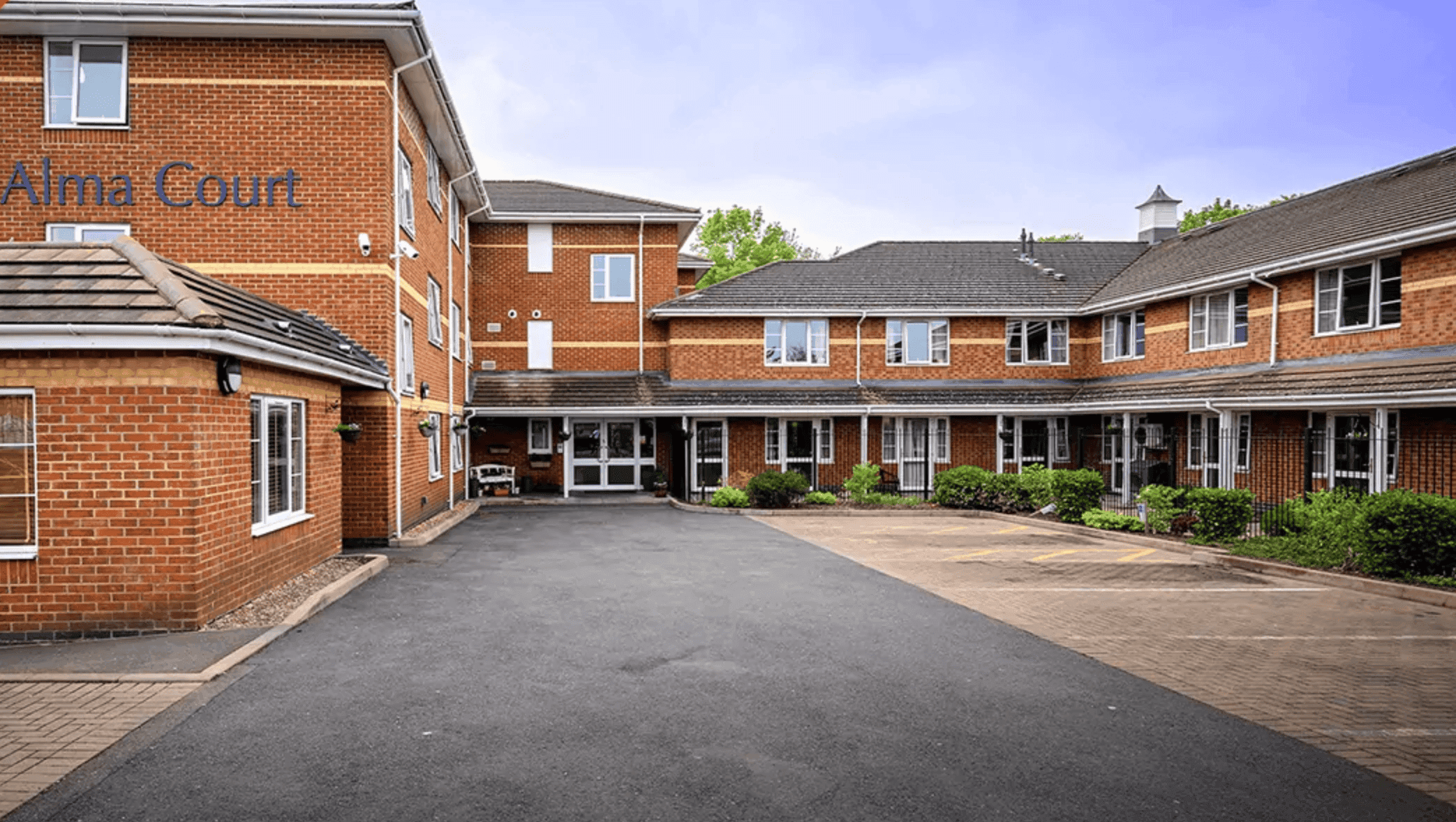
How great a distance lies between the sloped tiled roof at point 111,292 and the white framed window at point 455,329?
1131 centimetres

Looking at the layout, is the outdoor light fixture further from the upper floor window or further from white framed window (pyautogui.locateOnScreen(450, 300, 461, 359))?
the upper floor window

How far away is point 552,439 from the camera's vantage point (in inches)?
975

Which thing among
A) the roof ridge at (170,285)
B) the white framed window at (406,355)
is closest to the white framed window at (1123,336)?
the white framed window at (406,355)

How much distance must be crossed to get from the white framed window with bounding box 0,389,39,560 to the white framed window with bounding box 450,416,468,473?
12.5m

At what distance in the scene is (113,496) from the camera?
24.2ft

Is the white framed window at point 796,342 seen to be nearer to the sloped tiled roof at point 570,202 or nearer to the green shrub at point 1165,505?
the sloped tiled roof at point 570,202

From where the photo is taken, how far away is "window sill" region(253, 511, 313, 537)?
891 centimetres

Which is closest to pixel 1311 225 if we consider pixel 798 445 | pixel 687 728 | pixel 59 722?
pixel 798 445

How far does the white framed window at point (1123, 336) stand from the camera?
23.5 meters

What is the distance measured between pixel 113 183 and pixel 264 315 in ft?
20.8

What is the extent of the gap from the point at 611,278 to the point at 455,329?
572cm

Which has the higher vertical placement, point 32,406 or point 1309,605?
point 32,406

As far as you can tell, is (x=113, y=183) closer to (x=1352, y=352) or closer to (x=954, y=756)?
(x=954, y=756)

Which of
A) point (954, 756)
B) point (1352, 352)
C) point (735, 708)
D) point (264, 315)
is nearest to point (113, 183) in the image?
point (264, 315)
